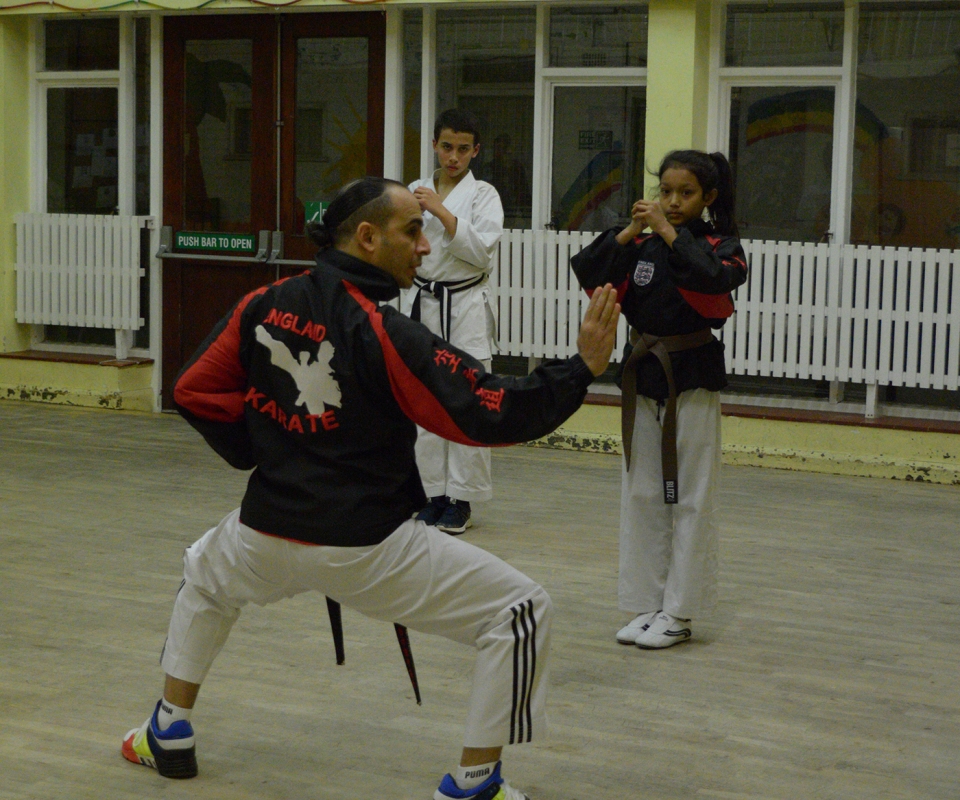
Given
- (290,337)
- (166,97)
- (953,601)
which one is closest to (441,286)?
(953,601)

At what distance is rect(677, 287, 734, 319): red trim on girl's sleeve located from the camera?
14.1ft

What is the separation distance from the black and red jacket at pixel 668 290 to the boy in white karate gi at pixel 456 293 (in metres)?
1.56

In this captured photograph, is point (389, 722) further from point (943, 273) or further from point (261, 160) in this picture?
point (261, 160)

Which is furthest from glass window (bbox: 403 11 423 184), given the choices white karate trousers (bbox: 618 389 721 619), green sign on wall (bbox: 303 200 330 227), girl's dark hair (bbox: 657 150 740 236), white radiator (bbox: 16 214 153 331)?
white karate trousers (bbox: 618 389 721 619)

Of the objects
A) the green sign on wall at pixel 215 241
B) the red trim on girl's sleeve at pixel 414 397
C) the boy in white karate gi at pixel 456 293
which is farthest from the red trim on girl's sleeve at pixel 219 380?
the green sign on wall at pixel 215 241

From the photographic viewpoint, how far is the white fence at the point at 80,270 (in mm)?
9398

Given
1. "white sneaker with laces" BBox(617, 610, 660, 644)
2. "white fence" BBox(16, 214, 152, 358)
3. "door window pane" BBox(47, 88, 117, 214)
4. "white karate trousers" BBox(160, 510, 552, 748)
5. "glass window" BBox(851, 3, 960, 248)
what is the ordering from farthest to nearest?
"door window pane" BBox(47, 88, 117, 214)
"white fence" BBox(16, 214, 152, 358)
"glass window" BBox(851, 3, 960, 248)
"white sneaker with laces" BBox(617, 610, 660, 644)
"white karate trousers" BBox(160, 510, 552, 748)

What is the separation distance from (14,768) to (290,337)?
1.30 m

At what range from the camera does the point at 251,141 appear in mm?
9203

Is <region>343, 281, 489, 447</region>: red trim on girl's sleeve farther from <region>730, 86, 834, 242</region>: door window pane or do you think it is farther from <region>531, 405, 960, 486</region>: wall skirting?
<region>730, 86, 834, 242</region>: door window pane

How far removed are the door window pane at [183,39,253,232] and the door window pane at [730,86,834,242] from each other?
10.6 feet

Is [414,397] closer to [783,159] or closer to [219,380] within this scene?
[219,380]

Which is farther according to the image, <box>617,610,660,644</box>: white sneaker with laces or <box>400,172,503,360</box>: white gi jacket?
<box>400,172,503,360</box>: white gi jacket

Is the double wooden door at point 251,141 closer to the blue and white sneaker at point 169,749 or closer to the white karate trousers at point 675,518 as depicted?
the white karate trousers at point 675,518
